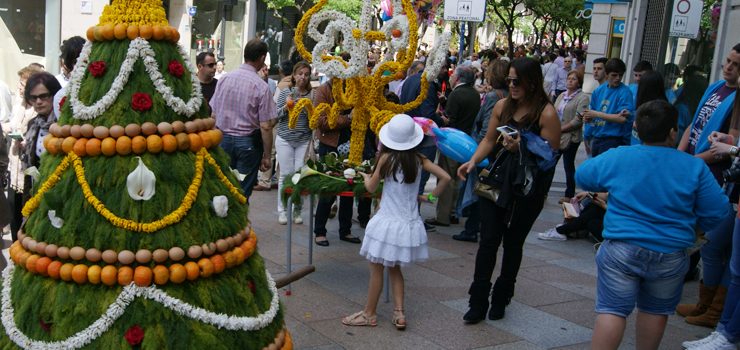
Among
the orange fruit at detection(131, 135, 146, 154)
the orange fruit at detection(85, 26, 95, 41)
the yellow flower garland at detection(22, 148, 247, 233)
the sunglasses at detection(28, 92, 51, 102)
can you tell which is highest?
the orange fruit at detection(85, 26, 95, 41)

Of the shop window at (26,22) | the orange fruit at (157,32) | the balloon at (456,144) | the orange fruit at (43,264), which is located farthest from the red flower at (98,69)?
the shop window at (26,22)

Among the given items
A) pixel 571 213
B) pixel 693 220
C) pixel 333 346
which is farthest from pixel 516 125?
pixel 571 213

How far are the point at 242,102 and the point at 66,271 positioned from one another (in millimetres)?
Result: 4164

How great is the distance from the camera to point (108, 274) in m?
2.99

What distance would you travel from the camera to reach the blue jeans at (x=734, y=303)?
468 cm

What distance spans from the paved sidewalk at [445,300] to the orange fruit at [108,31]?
2457 millimetres

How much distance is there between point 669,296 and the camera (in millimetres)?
4141

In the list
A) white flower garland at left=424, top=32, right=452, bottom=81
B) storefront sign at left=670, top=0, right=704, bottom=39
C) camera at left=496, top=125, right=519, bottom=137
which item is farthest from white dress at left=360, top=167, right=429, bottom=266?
storefront sign at left=670, top=0, right=704, bottom=39

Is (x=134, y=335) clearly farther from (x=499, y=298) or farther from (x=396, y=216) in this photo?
(x=499, y=298)

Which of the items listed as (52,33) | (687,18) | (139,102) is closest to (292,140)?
(139,102)

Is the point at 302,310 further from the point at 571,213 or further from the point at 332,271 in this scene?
the point at 571,213

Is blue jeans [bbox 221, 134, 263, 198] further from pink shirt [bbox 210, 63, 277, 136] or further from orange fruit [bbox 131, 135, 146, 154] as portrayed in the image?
orange fruit [bbox 131, 135, 146, 154]

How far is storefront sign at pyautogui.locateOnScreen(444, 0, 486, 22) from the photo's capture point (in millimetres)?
11984

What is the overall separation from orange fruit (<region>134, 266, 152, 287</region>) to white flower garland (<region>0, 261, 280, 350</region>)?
1.1 inches
